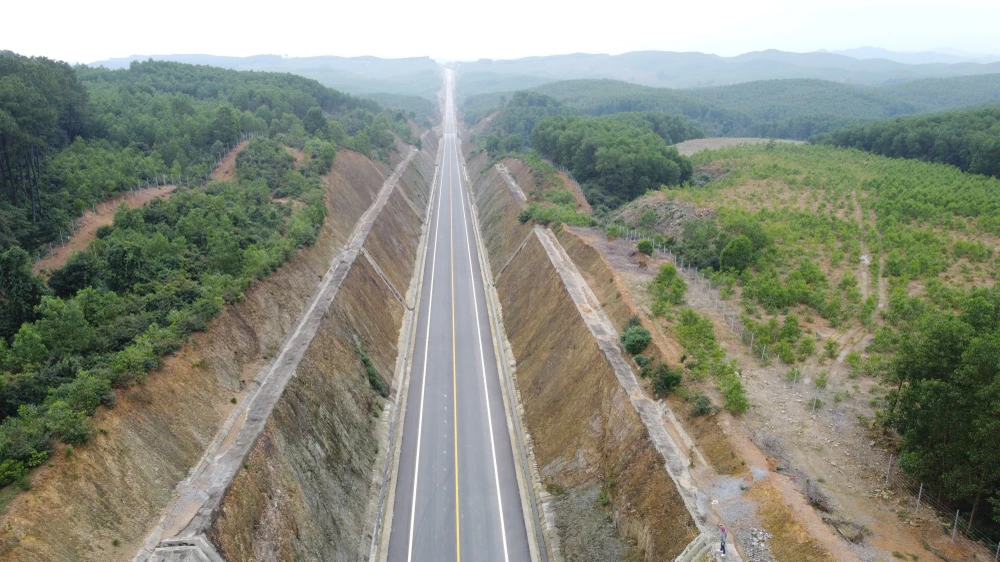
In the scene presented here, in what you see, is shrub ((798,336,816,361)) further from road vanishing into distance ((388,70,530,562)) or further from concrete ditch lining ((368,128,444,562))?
concrete ditch lining ((368,128,444,562))

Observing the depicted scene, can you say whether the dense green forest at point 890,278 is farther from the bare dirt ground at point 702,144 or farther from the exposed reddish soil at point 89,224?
the exposed reddish soil at point 89,224

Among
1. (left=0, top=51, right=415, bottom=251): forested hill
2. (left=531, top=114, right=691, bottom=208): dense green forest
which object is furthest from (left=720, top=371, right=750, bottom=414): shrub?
(left=531, top=114, right=691, bottom=208): dense green forest

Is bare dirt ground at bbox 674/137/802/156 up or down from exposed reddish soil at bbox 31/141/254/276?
down

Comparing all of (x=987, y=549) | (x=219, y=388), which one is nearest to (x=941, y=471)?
(x=987, y=549)

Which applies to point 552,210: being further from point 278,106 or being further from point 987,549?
point 278,106

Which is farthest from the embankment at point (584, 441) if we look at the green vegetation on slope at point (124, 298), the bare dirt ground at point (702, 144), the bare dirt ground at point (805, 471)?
the bare dirt ground at point (702, 144)

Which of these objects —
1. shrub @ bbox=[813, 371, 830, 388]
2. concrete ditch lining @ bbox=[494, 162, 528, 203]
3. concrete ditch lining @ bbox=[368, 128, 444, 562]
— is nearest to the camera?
concrete ditch lining @ bbox=[368, 128, 444, 562]
